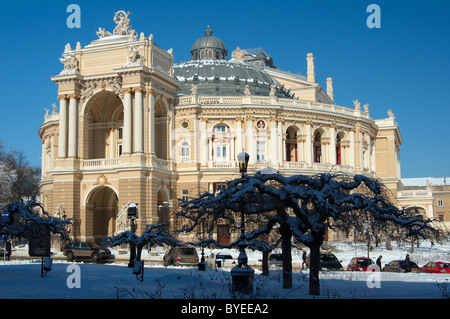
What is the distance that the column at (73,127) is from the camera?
174 ft

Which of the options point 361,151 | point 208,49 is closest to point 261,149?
point 361,151

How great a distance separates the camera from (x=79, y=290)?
1925 centimetres

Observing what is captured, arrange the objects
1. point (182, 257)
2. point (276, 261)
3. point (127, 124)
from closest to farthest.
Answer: point (276, 261)
point (182, 257)
point (127, 124)

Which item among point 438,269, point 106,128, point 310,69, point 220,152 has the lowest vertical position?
point 438,269

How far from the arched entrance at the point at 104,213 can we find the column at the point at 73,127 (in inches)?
191

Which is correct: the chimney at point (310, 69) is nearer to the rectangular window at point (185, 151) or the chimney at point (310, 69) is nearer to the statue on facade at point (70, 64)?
the rectangular window at point (185, 151)

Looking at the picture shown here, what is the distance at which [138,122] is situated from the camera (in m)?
51.2

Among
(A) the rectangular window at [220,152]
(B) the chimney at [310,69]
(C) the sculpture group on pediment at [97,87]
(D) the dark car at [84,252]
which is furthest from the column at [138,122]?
(B) the chimney at [310,69]

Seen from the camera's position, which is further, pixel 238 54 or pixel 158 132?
pixel 238 54

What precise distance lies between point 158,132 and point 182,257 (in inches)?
964

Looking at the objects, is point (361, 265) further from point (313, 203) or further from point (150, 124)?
point (150, 124)

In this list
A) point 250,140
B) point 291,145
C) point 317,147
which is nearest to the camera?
point 250,140
